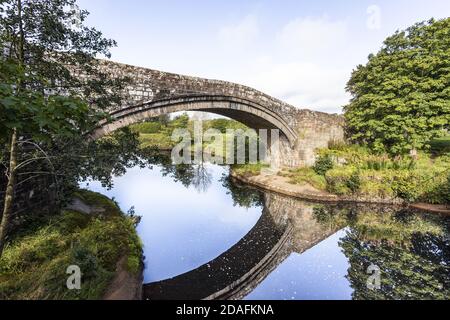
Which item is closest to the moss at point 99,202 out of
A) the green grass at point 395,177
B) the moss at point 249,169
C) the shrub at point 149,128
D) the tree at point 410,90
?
the green grass at point 395,177

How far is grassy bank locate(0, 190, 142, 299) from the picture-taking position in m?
4.25

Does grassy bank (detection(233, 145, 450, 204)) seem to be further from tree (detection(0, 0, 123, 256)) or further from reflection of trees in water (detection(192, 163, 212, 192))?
tree (detection(0, 0, 123, 256))

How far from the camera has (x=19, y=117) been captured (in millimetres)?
2924

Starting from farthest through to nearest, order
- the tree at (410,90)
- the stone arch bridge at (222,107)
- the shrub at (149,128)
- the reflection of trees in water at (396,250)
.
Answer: the shrub at (149,128) → the tree at (410,90) → the stone arch bridge at (222,107) → the reflection of trees in water at (396,250)

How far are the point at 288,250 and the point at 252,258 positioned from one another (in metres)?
1.31

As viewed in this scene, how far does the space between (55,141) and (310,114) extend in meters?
15.1

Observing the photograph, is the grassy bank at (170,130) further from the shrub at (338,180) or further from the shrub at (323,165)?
the shrub at (338,180)

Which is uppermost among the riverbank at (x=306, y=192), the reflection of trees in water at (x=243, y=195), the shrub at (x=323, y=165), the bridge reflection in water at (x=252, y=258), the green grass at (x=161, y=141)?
the green grass at (x=161, y=141)

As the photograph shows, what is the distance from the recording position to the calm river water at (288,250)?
241 inches

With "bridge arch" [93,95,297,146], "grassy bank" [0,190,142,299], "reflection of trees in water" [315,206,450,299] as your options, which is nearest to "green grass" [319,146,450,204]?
"reflection of trees in water" [315,206,450,299]

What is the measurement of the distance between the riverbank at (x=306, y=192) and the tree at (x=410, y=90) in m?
4.16

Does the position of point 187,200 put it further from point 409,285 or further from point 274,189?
point 409,285
